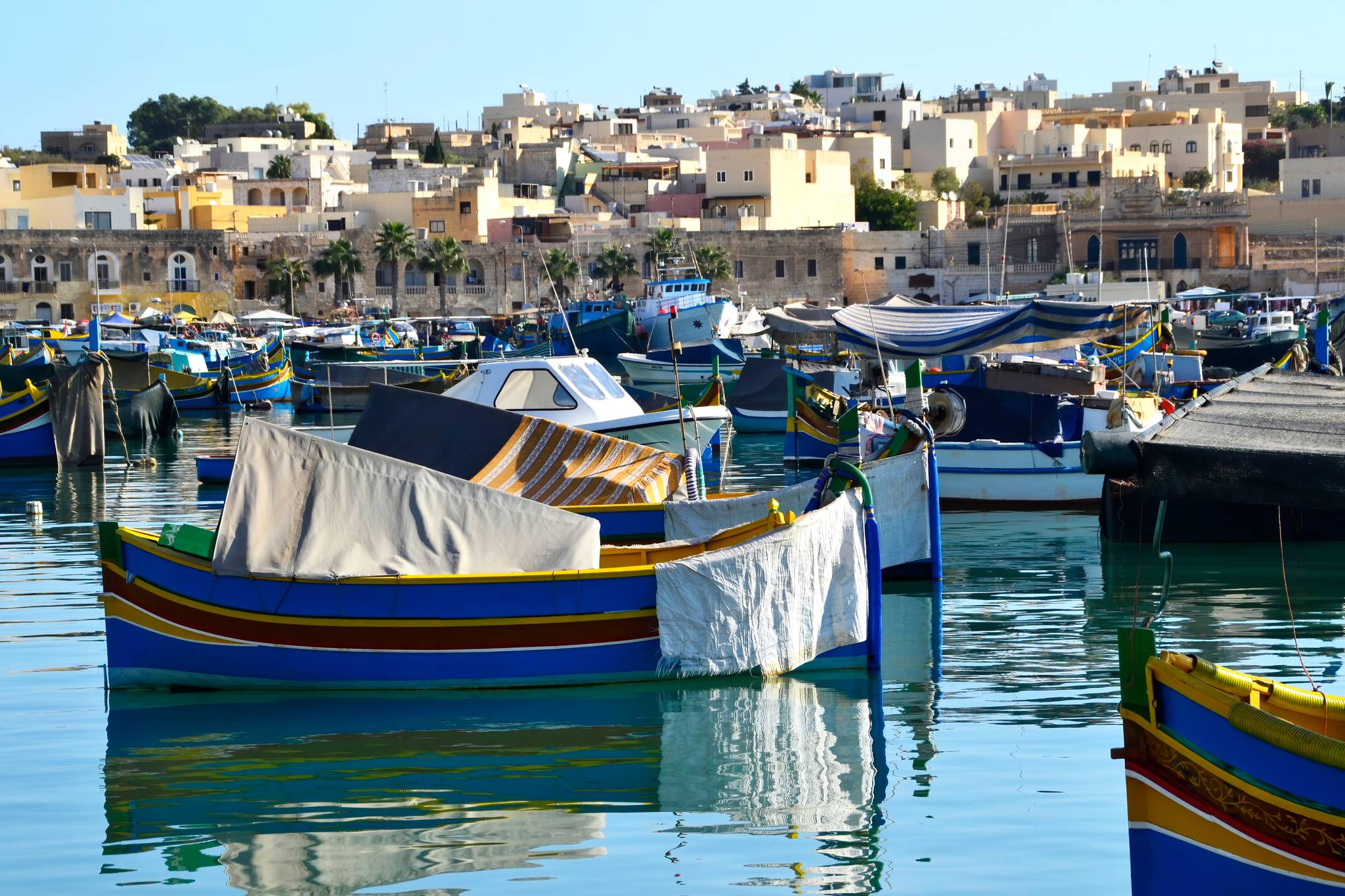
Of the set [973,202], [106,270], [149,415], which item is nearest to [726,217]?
[973,202]

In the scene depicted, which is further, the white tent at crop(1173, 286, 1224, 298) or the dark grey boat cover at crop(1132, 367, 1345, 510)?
the white tent at crop(1173, 286, 1224, 298)

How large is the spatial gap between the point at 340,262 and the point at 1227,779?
6539 centimetres

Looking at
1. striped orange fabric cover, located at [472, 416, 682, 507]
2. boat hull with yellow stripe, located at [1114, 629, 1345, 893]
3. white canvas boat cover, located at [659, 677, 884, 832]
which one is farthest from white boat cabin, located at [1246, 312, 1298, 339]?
boat hull with yellow stripe, located at [1114, 629, 1345, 893]

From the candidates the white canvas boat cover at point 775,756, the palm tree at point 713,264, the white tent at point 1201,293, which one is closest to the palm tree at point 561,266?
the palm tree at point 713,264

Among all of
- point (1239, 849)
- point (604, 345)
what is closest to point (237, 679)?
point (1239, 849)

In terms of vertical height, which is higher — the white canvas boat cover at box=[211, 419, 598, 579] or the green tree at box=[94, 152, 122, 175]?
the green tree at box=[94, 152, 122, 175]

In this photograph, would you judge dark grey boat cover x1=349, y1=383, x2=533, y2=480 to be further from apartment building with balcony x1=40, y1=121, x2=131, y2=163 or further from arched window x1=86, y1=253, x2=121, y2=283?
apartment building with balcony x1=40, y1=121, x2=131, y2=163

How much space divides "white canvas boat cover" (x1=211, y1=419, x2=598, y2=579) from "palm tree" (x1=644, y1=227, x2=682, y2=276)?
57.6m

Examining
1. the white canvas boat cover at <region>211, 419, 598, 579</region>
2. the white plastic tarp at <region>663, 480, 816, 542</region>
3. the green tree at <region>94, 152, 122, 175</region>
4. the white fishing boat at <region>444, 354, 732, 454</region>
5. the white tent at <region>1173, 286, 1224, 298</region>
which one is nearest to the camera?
the white canvas boat cover at <region>211, 419, 598, 579</region>

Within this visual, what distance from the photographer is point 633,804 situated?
962cm

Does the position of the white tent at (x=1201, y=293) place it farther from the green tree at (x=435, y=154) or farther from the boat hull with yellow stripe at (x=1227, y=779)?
the boat hull with yellow stripe at (x=1227, y=779)

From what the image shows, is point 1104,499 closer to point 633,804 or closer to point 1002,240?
point 633,804

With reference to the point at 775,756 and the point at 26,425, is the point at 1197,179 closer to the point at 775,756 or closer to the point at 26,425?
the point at 26,425

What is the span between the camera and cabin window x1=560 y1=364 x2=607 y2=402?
2111 cm
